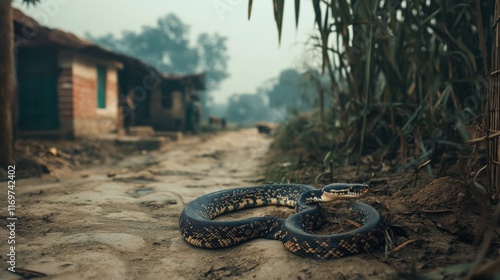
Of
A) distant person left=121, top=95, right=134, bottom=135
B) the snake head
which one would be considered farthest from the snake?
distant person left=121, top=95, right=134, bottom=135

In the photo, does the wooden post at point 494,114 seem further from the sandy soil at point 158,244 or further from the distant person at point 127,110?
the distant person at point 127,110

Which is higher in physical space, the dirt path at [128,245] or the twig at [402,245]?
the twig at [402,245]

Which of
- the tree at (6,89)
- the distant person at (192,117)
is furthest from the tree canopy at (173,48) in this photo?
the tree at (6,89)

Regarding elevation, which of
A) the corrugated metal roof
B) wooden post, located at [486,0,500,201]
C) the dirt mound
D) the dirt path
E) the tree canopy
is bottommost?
the dirt path

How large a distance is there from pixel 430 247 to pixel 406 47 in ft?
9.88

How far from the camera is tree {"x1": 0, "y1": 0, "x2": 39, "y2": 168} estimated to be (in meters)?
6.23

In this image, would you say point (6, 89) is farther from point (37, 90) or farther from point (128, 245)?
point (37, 90)

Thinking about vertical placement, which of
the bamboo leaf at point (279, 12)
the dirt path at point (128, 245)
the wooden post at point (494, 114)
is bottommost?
the dirt path at point (128, 245)

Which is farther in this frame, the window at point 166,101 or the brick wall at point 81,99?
the window at point 166,101

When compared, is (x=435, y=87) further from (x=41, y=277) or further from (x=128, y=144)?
(x=128, y=144)

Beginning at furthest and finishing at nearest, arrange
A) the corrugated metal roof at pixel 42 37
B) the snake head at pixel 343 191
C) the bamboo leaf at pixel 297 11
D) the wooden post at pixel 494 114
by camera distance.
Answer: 1. the corrugated metal roof at pixel 42 37
2. the bamboo leaf at pixel 297 11
3. the snake head at pixel 343 191
4. the wooden post at pixel 494 114

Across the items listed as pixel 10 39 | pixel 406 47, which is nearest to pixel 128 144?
pixel 10 39

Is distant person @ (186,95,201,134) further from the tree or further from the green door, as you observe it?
the tree

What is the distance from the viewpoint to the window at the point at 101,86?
42.4ft
